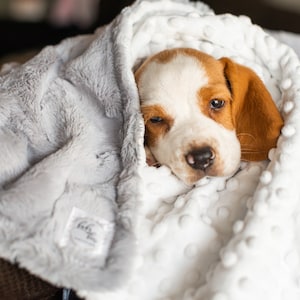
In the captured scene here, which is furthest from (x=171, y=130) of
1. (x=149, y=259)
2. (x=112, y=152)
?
(x=149, y=259)

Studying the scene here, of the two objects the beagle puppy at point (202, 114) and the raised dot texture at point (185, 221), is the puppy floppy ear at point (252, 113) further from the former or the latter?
the raised dot texture at point (185, 221)

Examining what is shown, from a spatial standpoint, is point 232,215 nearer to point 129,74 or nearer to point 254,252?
point 254,252

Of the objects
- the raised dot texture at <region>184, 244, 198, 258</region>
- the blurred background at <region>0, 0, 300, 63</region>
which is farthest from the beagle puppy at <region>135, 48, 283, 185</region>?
the blurred background at <region>0, 0, 300, 63</region>

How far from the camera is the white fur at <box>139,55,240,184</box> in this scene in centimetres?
91

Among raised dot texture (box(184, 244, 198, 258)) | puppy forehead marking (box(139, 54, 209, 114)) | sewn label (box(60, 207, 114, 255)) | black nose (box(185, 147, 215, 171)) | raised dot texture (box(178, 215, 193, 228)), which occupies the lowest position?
raised dot texture (box(184, 244, 198, 258))

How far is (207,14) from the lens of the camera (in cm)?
113

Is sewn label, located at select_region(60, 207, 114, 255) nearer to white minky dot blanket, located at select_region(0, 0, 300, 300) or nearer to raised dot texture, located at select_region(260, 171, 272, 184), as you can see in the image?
white minky dot blanket, located at select_region(0, 0, 300, 300)

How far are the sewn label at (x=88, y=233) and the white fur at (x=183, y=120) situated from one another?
0.17m

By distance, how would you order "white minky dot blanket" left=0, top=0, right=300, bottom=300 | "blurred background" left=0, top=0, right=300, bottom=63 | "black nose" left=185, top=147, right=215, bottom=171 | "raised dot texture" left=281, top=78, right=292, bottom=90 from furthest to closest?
"blurred background" left=0, top=0, right=300, bottom=63
"raised dot texture" left=281, top=78, right=292, bottom=90
"black nose" left=185, top=147, right=215, bottom=171
"white minky dot blanket" left=0, top=0, right=300, bottom=300

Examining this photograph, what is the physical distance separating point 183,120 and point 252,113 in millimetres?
128

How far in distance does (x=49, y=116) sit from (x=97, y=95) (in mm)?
88

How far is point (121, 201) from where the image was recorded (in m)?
0.84

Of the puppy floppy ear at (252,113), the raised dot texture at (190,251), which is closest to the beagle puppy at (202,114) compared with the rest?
the puppy floppy ear at (252,113)

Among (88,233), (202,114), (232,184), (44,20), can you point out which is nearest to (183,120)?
(202,114)
